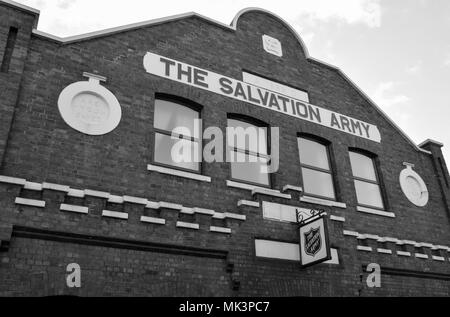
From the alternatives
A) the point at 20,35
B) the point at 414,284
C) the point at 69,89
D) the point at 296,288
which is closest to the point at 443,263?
the point at 414,284

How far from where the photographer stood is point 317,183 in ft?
34.2

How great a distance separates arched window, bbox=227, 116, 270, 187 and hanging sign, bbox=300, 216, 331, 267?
5.08 feet

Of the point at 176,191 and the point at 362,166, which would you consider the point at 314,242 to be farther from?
the point at 362,166

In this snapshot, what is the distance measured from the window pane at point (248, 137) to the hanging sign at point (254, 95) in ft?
1.80

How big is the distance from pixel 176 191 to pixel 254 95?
338 cm

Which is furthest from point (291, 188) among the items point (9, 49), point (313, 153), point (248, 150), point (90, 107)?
point (9, 49)

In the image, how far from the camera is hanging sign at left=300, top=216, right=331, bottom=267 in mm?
7793

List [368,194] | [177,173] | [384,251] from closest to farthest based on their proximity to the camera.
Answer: [177,173], [384,251], [368,194]

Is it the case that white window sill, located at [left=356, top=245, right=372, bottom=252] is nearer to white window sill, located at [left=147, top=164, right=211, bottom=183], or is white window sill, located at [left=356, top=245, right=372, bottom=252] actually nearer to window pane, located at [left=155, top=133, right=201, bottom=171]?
white window sill, located at [left=147, top=164, right=211, bottom=183]

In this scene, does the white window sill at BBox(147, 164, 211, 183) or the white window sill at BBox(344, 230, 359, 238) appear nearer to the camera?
the white window sill at BBox(147, 164, 211, 183)

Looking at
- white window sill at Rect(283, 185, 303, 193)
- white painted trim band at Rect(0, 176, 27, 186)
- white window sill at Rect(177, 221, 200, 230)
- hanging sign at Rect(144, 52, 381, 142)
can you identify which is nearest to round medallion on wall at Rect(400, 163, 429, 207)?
hanging sign at Rect(144, 52, 381, 142)

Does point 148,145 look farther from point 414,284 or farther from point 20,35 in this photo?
point 414,284
